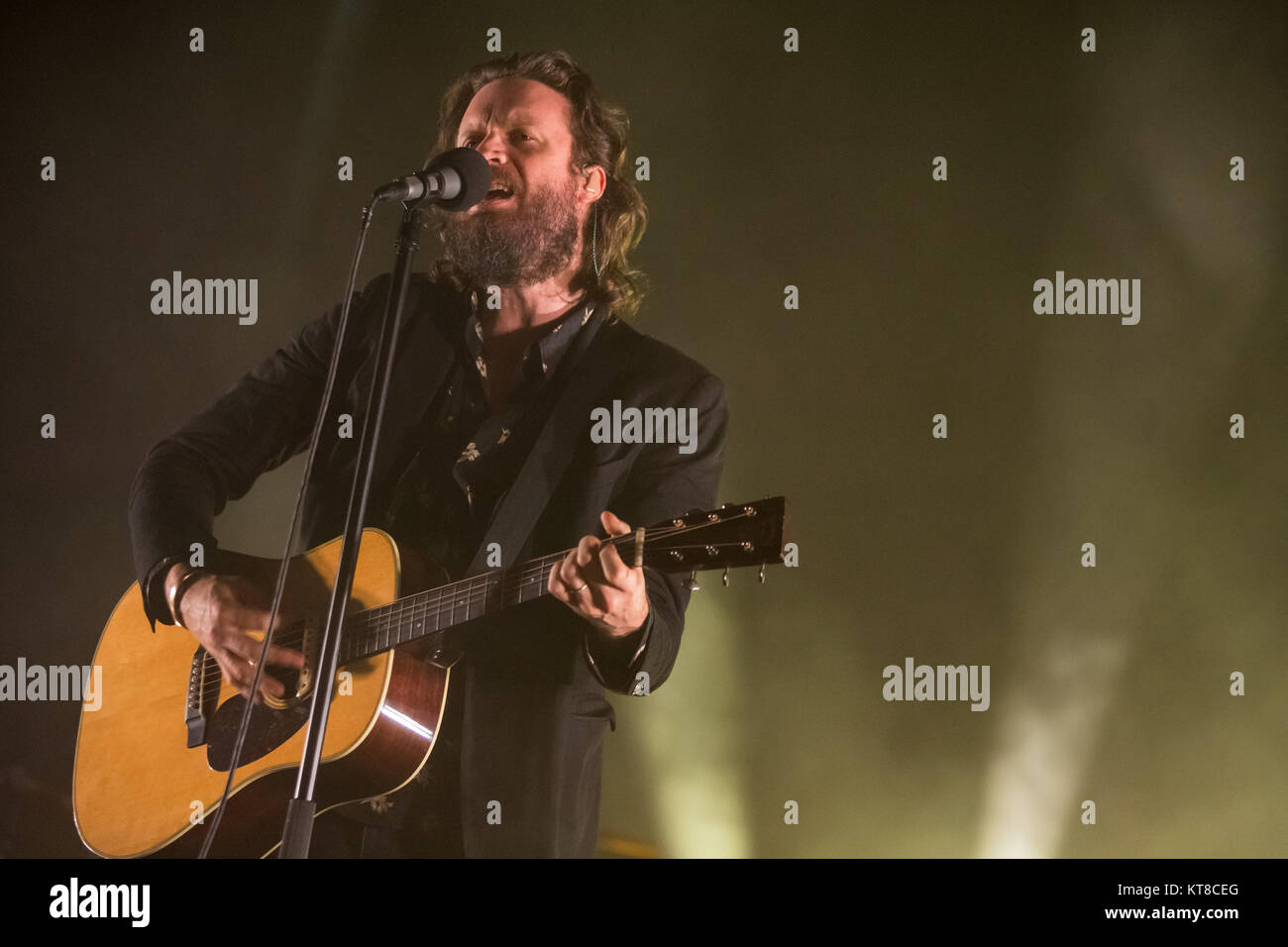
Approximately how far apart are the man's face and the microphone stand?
76cm

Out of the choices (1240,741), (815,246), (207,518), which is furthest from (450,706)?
(1240,741)

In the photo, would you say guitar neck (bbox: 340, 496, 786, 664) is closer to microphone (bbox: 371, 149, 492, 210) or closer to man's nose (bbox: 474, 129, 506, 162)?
microphone (bbox: 371, 149, 492, 210)

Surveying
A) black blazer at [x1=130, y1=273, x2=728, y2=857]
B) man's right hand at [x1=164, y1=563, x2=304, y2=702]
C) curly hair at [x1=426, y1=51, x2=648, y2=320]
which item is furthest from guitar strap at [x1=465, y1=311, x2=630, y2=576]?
man's right hand at [x1=164, y1=563, x2=304, y2=702]

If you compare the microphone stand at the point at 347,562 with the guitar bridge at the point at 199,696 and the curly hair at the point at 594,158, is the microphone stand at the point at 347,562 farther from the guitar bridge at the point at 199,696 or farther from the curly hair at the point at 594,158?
the curly hair at the point at 594,158

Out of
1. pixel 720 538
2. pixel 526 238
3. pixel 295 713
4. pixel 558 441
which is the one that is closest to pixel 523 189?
pixel 526 238

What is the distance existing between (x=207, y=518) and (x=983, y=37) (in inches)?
89.8

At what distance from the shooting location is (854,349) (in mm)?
2887

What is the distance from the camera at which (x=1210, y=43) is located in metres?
2.95

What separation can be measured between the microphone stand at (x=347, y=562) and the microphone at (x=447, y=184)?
3 cm

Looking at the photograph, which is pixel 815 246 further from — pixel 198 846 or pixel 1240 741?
pixel 198 846

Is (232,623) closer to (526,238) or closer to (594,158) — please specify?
(526,238)

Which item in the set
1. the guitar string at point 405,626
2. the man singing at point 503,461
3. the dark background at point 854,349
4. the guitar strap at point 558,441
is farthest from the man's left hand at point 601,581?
the dark background at point 854,349

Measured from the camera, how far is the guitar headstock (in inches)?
80.4

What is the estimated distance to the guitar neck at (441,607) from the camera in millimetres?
2312
